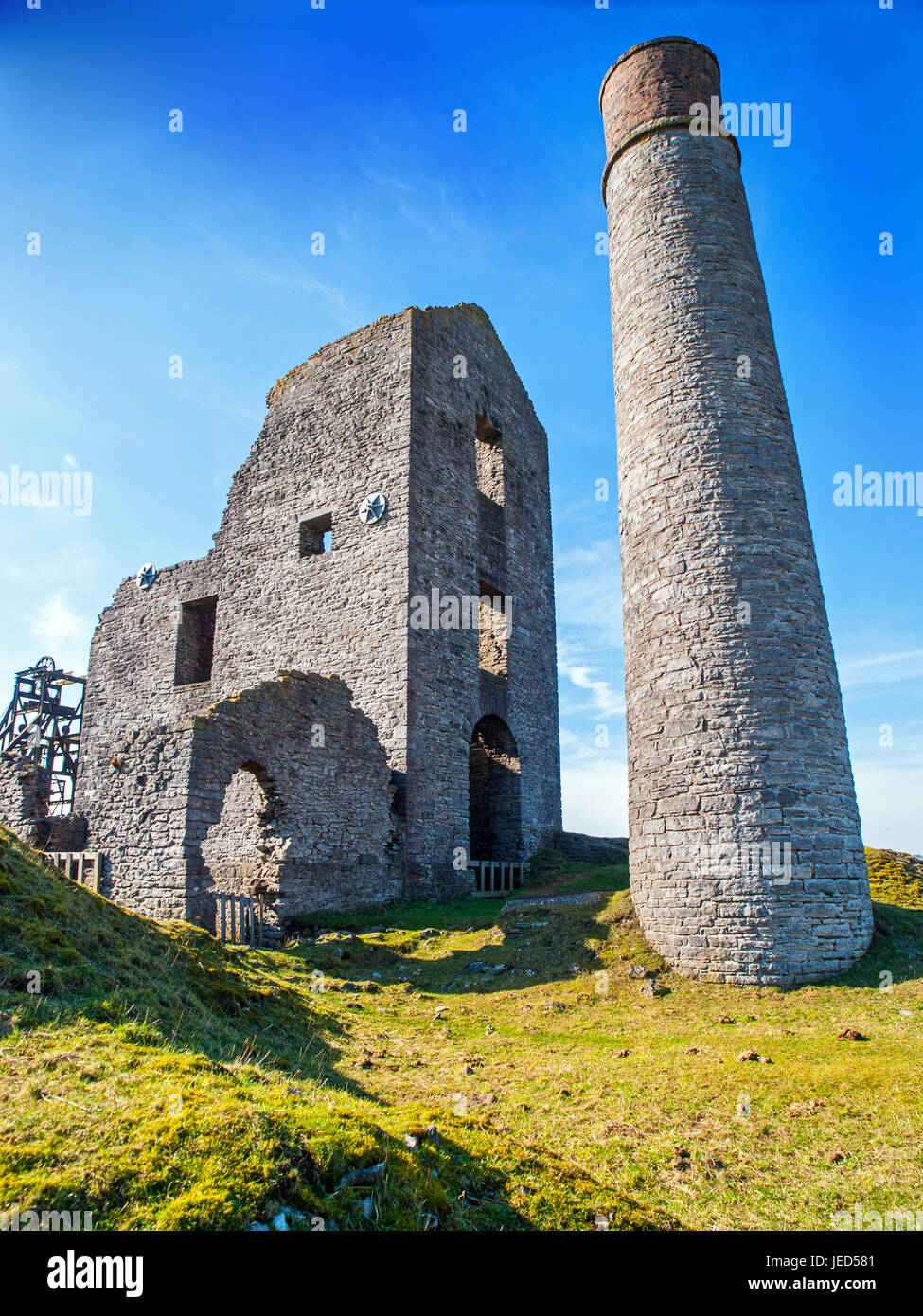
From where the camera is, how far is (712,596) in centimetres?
885

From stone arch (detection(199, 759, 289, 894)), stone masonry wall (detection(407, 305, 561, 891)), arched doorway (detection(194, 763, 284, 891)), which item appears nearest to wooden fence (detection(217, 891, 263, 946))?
stone arch (detection(199, 759, 289, 894))

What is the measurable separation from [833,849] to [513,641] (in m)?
12.5

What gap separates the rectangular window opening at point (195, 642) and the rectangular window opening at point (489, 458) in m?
8.05

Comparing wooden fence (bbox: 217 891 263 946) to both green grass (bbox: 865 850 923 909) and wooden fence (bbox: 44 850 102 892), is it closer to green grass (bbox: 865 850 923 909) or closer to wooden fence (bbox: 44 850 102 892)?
wooden fence (bbox: 44 850 102 892)

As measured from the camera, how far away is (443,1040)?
23.1 feet

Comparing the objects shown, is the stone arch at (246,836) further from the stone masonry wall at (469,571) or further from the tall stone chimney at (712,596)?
the tall stone chimney at (712,596)

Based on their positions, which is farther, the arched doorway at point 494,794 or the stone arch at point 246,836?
the arched doorway at point 494,794

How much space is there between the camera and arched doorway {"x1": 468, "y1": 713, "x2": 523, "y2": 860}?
62.3 ft

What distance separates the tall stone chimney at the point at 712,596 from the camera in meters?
7.97

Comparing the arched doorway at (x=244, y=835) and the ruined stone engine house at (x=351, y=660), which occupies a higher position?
the ruined stone engine house at (x=351, y=660)

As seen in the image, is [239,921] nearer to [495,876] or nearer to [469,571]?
[495,876]

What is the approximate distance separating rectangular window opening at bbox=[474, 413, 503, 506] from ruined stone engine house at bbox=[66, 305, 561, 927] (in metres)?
0.06

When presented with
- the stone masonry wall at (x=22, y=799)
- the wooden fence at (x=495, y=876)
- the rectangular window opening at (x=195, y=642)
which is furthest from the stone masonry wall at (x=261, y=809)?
the rectangular window opening at (x=195, y=642)
